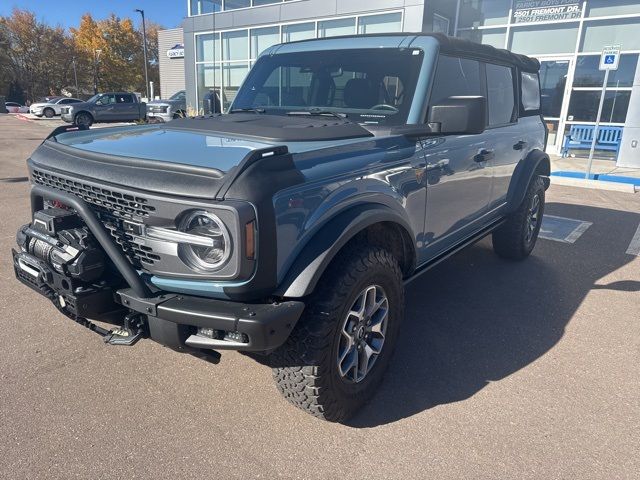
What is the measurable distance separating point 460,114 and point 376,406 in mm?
1717

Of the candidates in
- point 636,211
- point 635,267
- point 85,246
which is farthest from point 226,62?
point 85,246

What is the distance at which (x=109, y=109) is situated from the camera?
25344 mm

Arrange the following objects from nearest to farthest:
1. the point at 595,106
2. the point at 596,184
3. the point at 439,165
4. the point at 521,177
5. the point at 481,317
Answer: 1. the point at 439,165
2. the point at 481,317
3. the point at 521,177
4. the point at 596,184
5. the point at 595,106

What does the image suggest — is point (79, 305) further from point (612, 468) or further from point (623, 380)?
point (623, 380)

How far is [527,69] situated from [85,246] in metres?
4.61

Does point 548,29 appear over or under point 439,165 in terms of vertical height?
over

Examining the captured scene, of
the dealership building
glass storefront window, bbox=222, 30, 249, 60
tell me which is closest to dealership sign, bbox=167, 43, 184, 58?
glass storefront window, bbox=222, 30, 249, 60

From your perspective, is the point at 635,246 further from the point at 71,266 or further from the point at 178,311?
the point at 71,266

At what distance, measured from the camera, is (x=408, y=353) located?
3.29m

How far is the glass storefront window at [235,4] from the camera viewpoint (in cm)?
1895

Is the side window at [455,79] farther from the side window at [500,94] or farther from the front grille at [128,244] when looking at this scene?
the front grille at [128,244]

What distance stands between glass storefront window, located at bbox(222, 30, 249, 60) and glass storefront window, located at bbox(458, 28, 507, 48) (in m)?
8.33

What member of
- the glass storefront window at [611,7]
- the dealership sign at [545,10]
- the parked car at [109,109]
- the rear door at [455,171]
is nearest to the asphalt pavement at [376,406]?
the rear door at [455,171]

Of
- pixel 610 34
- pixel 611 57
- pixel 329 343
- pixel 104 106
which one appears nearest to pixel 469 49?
pixel 329 343
